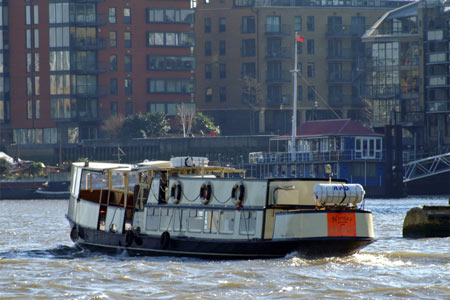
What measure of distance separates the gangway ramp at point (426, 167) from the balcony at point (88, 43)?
1483 inches

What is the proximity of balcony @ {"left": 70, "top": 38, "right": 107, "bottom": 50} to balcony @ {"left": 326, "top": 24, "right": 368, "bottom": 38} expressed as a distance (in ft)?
94.7

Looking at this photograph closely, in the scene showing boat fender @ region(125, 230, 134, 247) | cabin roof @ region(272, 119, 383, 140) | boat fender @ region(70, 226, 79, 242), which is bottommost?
boat fender @ region(70, 226, 79, 242)

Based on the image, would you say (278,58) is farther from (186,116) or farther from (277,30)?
(186,116)

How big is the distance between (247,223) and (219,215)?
1.16 meters

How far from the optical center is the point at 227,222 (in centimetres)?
3900

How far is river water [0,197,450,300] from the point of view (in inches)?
1235

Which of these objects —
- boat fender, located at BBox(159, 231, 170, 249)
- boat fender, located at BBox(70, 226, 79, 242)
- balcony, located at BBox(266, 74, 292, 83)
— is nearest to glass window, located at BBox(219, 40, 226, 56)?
balcony, located at BBox(266, 74, 292, 83)

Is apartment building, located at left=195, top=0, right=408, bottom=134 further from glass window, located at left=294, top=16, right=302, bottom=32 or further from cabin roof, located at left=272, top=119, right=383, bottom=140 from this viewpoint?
cabin roof, located at left=272, top=119, right=383, bottom=140

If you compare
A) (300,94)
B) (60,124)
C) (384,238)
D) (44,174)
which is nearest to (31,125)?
(60,124)

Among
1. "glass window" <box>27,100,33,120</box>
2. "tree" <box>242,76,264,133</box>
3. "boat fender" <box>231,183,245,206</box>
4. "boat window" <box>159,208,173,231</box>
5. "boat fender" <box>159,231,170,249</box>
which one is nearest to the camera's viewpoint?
"boat fender" <box>231,183,245,206</box>

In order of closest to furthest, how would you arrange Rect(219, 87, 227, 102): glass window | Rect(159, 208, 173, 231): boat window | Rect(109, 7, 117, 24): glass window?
Rect(159, 208, 173, 231): boat window < Rect(109, 7, 117, 24): glass window < Rect(219, 87, 227, 102): glass window

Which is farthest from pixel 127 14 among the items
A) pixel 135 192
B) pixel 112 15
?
pixel 135 192

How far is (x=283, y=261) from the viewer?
3700 centimetres

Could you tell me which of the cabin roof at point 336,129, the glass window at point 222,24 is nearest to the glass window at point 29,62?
the glass window at point 222,24
